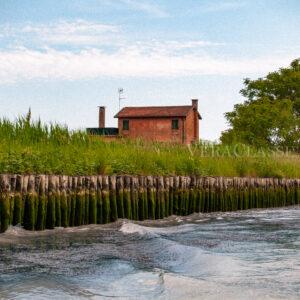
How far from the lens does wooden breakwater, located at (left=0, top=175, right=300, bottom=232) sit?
13375 millimetres

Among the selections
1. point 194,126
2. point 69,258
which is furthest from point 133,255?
point 194,126

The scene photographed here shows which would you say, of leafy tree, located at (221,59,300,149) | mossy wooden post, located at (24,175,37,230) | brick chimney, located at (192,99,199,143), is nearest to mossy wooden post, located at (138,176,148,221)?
mossy wooden post, located at (24,175,37,230)

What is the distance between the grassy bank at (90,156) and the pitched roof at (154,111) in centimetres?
3305

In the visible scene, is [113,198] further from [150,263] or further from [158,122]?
[158,122]

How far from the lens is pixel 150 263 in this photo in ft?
29.2

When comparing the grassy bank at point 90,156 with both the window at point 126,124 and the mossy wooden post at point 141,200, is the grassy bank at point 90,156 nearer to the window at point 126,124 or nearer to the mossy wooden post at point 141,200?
the mossy wooden post at point 141,200

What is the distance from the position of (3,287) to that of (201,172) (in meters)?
14.0

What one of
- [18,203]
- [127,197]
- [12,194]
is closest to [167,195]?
[127,197]

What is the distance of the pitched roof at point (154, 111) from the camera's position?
57969 mm

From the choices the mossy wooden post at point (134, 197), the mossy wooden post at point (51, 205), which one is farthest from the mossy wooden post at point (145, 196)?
the mossy wooden post at point (51, 205)

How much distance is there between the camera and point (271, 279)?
719 centimetres

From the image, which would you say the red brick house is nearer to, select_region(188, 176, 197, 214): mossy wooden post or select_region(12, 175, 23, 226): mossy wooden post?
select_region(188, 176, 197, 214): mossy wooden post

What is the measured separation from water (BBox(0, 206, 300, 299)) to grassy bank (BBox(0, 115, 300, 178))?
5.62 ft

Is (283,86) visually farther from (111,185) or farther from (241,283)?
(241,283)
